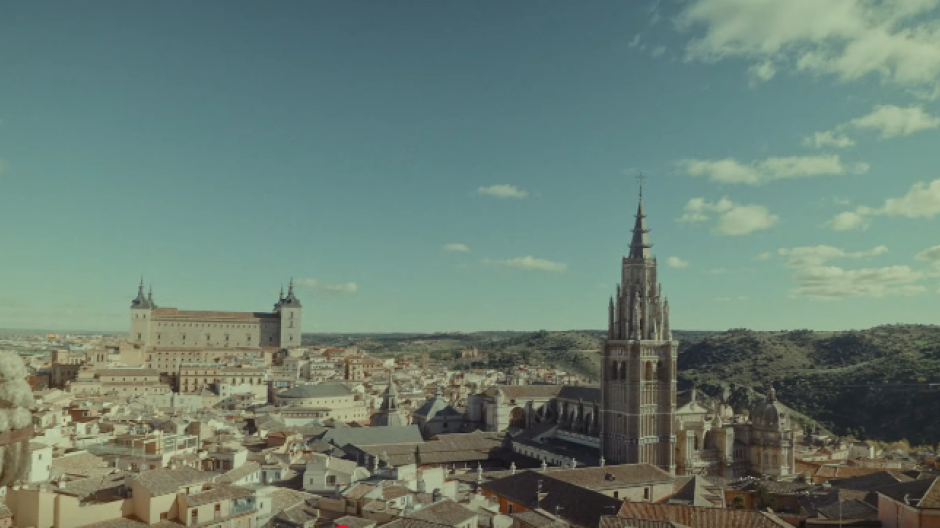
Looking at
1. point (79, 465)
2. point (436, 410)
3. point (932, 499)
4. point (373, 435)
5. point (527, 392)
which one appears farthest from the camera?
point (436, 410)

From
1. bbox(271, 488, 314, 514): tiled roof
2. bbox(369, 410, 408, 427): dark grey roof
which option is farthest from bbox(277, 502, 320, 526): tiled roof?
bbox(369, 410, 408, 427): dark grey roof

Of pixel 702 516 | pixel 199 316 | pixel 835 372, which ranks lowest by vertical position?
pixel 702 516

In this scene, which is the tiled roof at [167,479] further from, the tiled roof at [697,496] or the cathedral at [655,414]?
the cathedral at [655,414]

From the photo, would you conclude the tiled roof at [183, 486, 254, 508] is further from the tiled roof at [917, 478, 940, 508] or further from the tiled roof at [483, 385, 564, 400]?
the tiled roof at [483, 385, 564, 400]

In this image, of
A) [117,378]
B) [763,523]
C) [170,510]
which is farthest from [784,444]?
[117,378]

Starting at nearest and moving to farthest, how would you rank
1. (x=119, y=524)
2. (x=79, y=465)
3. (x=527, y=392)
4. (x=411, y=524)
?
(x=411, y=524)
(x=119, y=524)
(x=79, y=465)
(x=527, y=392)

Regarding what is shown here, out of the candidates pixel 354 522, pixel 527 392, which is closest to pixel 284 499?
pixel 354 522

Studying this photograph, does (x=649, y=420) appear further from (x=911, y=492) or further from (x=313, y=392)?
(x=313, y=392)

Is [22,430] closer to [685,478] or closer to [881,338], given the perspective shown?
[685,478]
